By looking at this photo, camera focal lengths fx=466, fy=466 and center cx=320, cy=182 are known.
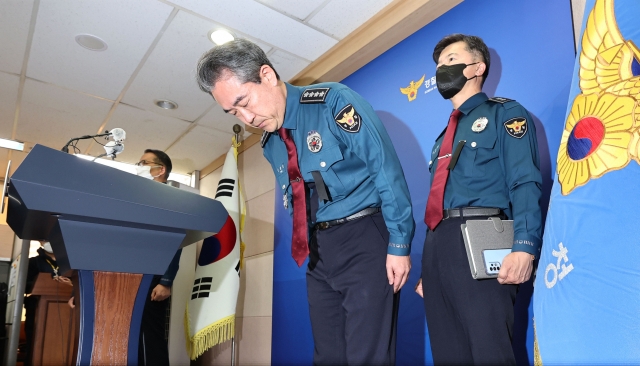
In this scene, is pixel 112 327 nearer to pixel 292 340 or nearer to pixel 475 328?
pixel 475 328

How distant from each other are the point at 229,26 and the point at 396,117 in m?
1.14

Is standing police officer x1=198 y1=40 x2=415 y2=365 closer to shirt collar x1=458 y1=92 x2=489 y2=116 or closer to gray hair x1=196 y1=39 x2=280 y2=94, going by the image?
gray hair x1=196 y1=39 x2=280 y2=94

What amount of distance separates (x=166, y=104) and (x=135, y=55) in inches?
27.6

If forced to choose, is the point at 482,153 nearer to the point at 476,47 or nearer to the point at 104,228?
the point at 476,47

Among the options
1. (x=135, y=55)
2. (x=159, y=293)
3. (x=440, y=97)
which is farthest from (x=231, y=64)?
(x=135, y=55)

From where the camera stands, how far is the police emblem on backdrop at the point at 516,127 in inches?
54.2

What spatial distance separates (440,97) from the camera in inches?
91.3

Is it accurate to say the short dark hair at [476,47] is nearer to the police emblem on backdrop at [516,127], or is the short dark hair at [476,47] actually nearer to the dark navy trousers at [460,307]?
the police emblem on backdrop at [516,127]

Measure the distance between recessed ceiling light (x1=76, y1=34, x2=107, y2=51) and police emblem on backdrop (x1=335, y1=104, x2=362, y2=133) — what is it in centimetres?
228

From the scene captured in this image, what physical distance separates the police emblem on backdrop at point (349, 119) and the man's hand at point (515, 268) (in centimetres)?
53

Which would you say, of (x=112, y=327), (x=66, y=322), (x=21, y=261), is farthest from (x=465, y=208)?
(x=66, y=322)

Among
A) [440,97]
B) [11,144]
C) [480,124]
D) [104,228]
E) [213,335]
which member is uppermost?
[11,144]

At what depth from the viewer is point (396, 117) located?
2.58 metres

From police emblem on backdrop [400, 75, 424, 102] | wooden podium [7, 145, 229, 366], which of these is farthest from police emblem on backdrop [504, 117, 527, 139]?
police emblem on backdrop [400, 75, 424, 102]
